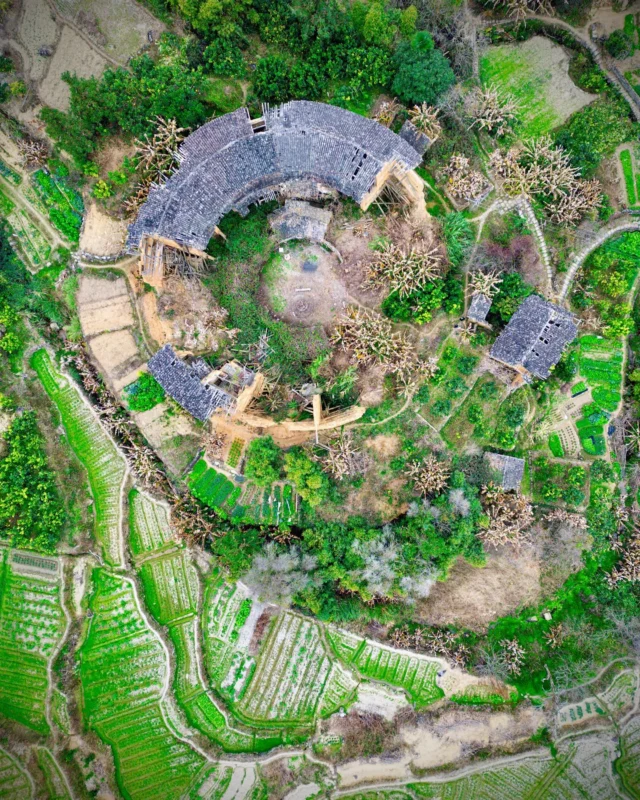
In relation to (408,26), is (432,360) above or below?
below

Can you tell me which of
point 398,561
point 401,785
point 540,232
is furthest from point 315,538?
point 540,232

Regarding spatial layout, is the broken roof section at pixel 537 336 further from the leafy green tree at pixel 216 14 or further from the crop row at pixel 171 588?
the crop row at pixel 171 588

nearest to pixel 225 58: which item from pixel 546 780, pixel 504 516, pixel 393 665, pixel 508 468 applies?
pixel 508 468

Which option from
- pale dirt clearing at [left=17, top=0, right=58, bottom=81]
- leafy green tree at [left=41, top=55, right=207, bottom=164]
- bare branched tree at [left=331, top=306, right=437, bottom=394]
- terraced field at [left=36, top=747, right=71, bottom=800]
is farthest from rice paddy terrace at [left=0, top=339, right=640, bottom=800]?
pale dirt clearing at [left=17, top=0, right=58, bottom=81]

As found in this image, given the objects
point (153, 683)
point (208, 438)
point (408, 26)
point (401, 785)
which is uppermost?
point (408, 26)

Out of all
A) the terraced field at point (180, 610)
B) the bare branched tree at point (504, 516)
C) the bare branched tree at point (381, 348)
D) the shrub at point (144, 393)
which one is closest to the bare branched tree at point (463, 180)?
the bare branched tree at point (381, 348)

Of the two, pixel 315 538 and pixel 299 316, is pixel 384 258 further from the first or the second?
pixel 315 538
